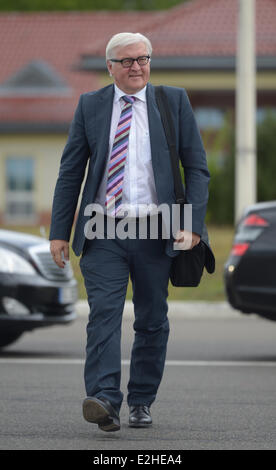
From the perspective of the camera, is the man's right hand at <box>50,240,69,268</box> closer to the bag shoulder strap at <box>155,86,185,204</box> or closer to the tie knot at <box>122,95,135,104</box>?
the bag shoulder strap at <box>155,86,185,204</box>

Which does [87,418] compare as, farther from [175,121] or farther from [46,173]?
[46,173]

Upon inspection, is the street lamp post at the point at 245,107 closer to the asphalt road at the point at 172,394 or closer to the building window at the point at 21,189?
the asphalt road at the point at 172,394

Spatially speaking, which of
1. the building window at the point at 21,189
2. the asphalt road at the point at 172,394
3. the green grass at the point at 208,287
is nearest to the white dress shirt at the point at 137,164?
the asphalt road at the point at 172,394

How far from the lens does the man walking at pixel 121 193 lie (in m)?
6.09

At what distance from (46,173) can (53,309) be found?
79.4 ft

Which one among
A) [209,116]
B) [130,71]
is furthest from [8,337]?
[209,116]

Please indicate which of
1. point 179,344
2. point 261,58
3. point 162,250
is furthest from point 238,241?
point 261,58

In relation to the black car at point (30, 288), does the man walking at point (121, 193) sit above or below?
above

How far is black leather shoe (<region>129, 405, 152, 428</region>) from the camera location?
250 inches

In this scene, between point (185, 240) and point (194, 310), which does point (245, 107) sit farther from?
point (185, 240)

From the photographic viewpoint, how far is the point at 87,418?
593 centimetres

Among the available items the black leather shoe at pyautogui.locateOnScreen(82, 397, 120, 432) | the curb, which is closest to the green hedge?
the curb

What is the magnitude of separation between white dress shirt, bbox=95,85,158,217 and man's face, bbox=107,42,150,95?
55 millimetres

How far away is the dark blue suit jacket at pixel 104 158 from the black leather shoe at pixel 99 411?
75 cm
